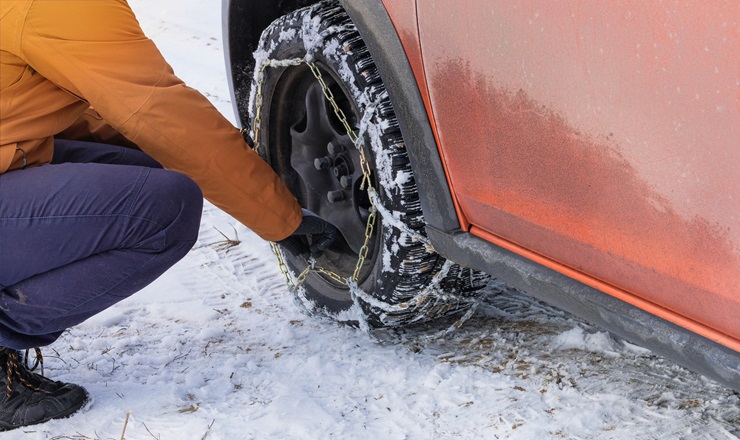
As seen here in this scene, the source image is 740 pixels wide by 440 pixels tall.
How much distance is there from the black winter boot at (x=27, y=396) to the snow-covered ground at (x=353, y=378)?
0.12 ft

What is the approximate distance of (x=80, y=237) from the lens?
2068 mm

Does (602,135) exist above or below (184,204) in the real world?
above

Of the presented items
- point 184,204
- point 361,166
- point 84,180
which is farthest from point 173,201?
point 361,166

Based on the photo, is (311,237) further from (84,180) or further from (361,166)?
(84,180)

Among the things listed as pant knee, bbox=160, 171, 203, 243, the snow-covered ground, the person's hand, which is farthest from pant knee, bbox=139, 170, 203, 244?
the snow-covered ground

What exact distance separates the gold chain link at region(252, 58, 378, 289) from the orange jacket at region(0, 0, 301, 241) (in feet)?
0.86

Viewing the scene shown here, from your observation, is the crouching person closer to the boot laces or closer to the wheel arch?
the boot laces

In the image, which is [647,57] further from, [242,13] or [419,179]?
[242,13]

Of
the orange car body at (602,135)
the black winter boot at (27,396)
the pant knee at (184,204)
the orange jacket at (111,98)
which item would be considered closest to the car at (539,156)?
the orange car body at (602,135)

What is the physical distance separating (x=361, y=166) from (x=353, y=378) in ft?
1.90

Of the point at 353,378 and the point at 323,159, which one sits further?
the point at 323,159

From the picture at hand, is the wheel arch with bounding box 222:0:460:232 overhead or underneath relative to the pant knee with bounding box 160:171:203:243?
overhead

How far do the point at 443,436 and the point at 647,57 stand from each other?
104 cm

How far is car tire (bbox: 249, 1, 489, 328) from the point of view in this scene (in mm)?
2072
